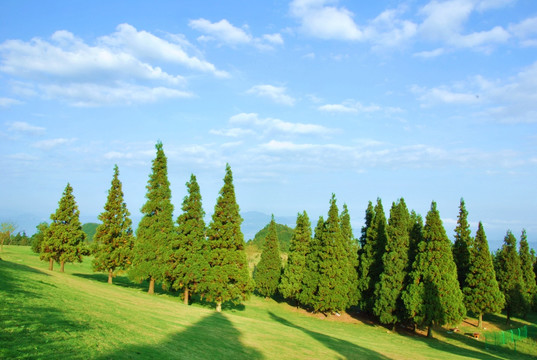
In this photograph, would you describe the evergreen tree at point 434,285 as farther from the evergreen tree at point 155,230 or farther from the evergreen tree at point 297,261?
the evergreen tree at point 155,230

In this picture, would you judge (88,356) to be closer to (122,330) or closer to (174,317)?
(122,330)

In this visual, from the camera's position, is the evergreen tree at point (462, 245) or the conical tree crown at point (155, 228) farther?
the evergreen tree at point (462, 245)

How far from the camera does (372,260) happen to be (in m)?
40.2


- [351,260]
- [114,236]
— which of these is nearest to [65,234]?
[114,236]

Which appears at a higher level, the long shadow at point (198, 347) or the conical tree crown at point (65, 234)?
the conical tree crown at point (65, 234)

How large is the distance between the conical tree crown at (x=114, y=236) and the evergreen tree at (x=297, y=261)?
1957 centimetres

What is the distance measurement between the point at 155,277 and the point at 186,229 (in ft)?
19.8

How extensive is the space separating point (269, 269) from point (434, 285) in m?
22.9

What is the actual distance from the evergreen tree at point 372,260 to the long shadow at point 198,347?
24671mm

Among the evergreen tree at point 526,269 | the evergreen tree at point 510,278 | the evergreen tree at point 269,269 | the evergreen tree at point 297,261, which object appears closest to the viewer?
the evergreen tree at point 510,278

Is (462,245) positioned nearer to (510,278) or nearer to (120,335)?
(510,278)

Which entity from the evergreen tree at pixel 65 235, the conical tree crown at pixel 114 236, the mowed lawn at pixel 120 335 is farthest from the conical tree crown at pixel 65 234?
the mowed lawn at pixel 120 335

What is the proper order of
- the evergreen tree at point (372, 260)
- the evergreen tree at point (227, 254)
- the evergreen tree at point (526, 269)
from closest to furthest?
the evergreen tree at point (227, 254)
the evergreen tree at point (372, 260)
the evergreen tree at point (526, 269)

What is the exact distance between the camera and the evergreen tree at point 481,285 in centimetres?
3631
